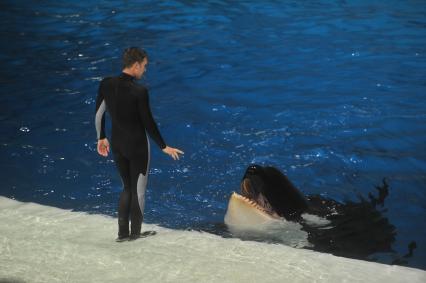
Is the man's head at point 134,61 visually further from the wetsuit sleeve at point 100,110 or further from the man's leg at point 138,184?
the man's leg at point 138,184

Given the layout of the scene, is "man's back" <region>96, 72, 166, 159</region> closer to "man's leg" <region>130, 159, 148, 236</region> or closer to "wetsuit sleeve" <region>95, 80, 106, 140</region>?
"wetsuit sleeve" <region>95, 80, 106, 140</region>

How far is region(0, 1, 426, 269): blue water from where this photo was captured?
6.45 m

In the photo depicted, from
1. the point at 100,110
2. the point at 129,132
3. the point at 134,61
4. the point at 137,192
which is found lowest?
the point at 137,192

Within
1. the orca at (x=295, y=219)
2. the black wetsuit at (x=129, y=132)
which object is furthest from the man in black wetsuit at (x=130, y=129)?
the orca at (x=295, y=219)

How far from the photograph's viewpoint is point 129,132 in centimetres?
421

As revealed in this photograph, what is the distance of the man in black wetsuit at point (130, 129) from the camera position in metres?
4.11


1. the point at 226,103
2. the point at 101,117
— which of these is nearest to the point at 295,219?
the point at 101,117

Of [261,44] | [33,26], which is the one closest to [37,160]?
[261,44]

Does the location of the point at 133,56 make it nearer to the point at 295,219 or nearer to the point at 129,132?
the point at 129,132

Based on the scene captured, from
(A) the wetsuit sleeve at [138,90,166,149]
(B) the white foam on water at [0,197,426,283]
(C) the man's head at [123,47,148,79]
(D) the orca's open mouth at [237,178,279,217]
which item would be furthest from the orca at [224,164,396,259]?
(C) the man's head at [123,47,148,79]

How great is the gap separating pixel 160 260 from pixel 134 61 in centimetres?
144

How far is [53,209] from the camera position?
17.5 feet

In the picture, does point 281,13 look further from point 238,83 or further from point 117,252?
point 117,252

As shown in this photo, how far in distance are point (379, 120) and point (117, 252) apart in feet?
16.8
